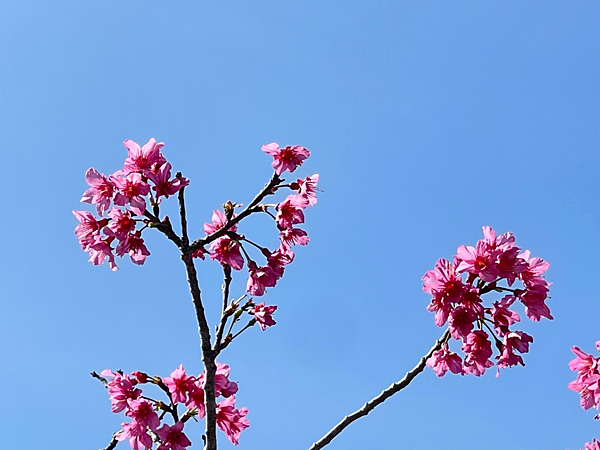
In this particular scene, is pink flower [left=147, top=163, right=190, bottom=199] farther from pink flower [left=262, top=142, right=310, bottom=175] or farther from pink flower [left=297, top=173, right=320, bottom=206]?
pink flower [left=297, top=173, right=320, bottom=206]

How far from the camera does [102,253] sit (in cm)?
403

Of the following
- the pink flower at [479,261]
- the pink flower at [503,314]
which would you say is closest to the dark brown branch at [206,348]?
the pink flower at [479,261]

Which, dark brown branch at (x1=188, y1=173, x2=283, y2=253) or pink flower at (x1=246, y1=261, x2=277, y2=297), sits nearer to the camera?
dark brown branch at (x1=188, y1=173, x2=283, y2=253)

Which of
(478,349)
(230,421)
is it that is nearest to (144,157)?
(230,421)

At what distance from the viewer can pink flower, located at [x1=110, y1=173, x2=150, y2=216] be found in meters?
3.66

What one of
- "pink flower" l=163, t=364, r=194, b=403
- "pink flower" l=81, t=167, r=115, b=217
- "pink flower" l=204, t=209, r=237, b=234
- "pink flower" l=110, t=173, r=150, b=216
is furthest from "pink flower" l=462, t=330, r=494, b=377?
"pink flower" l=81, t=167, r=115, b=217

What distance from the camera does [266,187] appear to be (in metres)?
4.06

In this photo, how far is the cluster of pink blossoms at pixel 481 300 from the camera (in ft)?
12.3

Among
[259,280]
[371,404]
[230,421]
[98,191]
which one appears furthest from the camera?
[230,421]

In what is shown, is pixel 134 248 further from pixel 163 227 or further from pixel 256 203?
pixel 256 203

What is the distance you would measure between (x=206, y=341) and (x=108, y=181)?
1.28 meters

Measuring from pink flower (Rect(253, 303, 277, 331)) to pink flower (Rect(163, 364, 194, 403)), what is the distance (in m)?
0.63

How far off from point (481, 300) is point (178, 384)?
2200 millimetres

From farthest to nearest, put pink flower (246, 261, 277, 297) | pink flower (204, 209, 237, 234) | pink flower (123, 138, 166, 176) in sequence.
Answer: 1. pink flower (204, 209, 237, 234)
2. pink flower (246, 261, 277, 297)
3. pink flower (123, 138, 166, 176)
